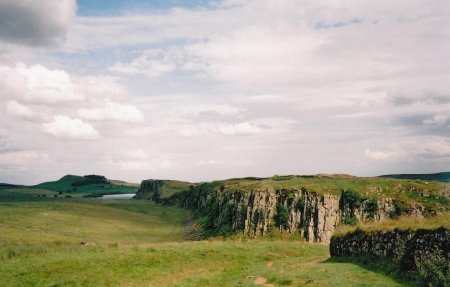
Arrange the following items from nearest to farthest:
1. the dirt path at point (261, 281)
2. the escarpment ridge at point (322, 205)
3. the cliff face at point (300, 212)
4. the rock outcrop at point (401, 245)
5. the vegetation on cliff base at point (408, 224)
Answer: the rock outcrop at point (401, 245)
the vegetation on cliff base at point (408, 224)
the dirt path at point (261, 281)
the escarpment ridge at point (322, 205)
the cliff face at point (300, 212)

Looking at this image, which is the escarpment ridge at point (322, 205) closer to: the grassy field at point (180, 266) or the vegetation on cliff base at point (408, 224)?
the grassy field at point (180, 266)

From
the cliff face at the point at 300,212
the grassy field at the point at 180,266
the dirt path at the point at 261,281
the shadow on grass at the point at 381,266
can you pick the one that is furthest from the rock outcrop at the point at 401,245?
the cliff face at the point at 300,212

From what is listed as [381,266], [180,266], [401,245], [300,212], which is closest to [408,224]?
[401,245]

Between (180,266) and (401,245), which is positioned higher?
(401,245)

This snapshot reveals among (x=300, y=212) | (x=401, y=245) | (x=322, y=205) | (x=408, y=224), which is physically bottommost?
(x=300, y=212)

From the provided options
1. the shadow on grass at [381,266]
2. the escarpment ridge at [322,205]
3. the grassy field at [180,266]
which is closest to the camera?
the shadow on grass at [381,266]

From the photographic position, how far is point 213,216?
342 ft

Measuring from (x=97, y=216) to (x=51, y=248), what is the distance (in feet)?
237

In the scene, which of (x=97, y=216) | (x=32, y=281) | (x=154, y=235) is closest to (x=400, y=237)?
(x=32, y=281)

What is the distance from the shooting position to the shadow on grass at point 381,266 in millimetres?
26416

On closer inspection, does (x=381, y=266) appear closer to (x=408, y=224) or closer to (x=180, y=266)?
(x=408, y=224)

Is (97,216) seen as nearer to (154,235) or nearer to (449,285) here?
(154,235)

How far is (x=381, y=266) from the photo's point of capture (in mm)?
30719

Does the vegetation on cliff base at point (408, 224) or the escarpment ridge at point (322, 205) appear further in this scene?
the escarpment ridge at point (322, 205)
